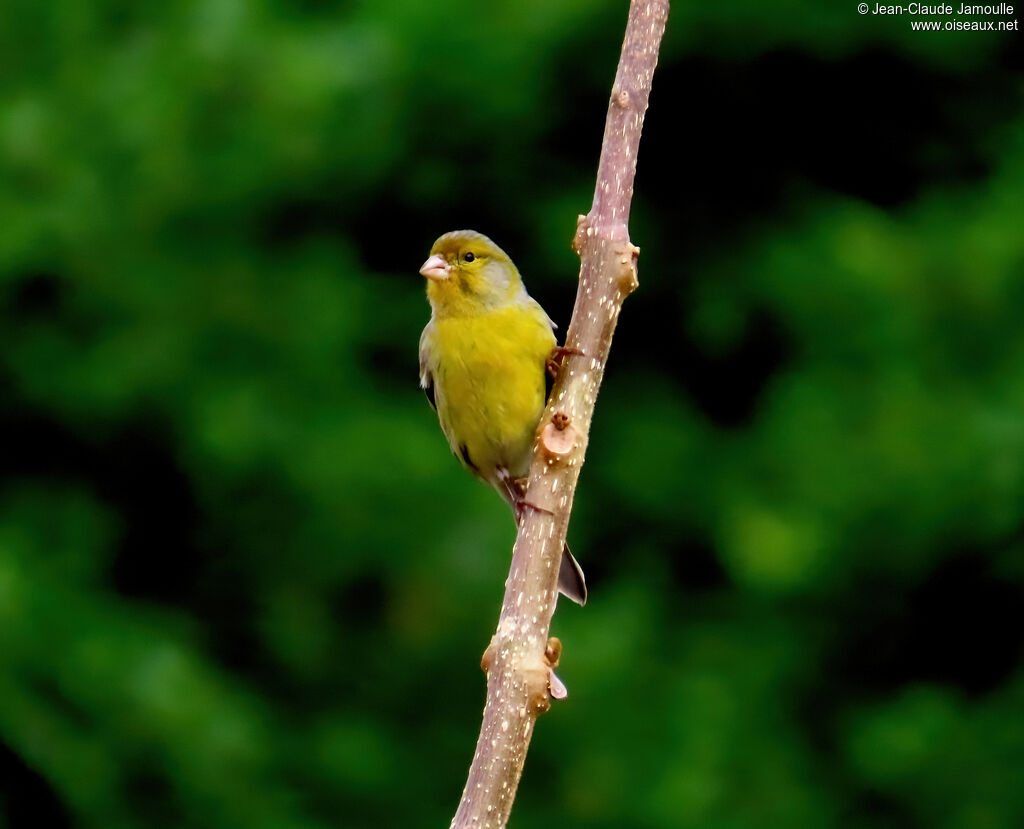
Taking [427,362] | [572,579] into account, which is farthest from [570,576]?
[427,362]

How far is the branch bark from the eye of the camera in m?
1.40

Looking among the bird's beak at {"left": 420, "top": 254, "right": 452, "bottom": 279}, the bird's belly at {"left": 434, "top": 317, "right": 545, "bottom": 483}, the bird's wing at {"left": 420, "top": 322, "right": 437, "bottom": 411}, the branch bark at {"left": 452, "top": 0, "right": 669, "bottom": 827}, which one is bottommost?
the branch bark at {"left": 452, "top": 0, "right": 669, "bottom": 827}

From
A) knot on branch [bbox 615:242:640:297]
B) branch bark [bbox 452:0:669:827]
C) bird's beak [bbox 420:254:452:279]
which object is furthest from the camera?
bird's beak [bbox 420:254:452:279]

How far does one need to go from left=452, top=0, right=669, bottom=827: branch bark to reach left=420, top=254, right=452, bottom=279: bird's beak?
1.11 meters

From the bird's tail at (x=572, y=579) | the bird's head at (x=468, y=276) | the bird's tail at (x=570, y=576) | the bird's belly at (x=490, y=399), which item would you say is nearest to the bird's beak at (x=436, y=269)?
the bird's head at (x=468, y=276)

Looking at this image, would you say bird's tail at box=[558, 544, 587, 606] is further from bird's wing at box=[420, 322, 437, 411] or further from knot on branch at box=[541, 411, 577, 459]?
knot on branch at box=[541, 411, 577, 459]

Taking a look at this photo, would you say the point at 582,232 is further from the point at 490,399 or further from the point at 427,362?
the point at 427,362

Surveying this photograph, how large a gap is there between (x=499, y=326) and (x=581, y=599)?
0.57 metres

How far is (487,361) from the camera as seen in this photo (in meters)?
2.58

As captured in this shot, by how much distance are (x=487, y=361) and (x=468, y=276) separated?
0.24m

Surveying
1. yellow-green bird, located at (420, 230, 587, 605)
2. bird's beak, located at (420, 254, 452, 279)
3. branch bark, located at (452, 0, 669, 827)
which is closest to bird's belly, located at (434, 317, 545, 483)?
yellow-green bird, located at (420, 230, 587, 605)

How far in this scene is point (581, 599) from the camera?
8.54ft

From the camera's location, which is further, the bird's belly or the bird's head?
the bird's head

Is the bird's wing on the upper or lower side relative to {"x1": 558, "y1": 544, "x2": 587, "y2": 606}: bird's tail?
upper
